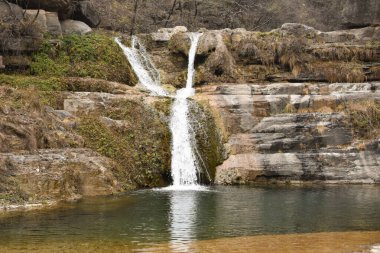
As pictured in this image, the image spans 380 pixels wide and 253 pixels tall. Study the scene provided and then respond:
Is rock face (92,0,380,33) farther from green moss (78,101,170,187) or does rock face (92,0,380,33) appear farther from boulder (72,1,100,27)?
green moss (78,101,170,187)

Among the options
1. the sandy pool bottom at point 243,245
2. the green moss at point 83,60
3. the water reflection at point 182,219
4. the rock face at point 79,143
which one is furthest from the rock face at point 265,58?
the sandy pool bottom at point 243,245

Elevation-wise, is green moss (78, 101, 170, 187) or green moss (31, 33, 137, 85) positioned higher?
green moss (31, 33, 137, 85)

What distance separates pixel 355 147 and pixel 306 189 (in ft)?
14.8

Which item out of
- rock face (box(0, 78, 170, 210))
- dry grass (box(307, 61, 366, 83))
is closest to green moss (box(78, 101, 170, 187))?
rock face (box(0, 78, 170, 210))

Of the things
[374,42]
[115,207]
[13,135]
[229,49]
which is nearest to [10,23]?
[13,135]

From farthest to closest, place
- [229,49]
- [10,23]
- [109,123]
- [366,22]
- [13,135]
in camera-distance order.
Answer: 1. [366,22]
2. [229,49]
3. [10,23]
4. [109,123]
5. [13,135]

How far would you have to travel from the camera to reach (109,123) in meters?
25.7

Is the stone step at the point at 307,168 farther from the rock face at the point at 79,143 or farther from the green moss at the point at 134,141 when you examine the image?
the rock face at the point at 79,143

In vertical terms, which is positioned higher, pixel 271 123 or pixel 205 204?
pixel 271 123

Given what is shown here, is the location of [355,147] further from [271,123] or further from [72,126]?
[72,126]

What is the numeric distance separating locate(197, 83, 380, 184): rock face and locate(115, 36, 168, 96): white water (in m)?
4.20

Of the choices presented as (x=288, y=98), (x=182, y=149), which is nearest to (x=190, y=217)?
(x=182, y=149)

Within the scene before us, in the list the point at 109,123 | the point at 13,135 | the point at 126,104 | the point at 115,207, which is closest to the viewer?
the point at 115,207

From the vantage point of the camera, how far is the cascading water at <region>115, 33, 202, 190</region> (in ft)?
84.8
